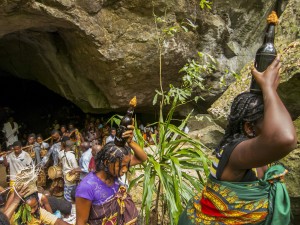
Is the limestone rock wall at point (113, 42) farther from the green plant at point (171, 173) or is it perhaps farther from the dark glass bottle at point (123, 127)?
the dark glass bottle at point (123, 127)

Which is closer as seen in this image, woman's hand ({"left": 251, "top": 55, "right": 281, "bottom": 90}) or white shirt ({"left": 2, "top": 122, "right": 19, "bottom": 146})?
woman's hand ({"left": 251, "top": 55, "right": 281, "bottom": 90})

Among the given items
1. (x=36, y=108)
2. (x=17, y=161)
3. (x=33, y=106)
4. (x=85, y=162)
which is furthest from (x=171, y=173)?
(x=33, y=106)

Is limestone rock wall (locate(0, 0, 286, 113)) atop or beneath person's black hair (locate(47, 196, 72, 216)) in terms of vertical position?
atop

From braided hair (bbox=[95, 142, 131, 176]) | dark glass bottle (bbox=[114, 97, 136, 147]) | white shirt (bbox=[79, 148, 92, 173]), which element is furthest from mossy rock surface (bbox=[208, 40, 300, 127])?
braided hair (bbox=[95, 142, 131, 176])

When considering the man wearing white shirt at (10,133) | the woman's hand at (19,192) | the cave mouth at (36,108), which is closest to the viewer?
the woman's hand at (19,192)

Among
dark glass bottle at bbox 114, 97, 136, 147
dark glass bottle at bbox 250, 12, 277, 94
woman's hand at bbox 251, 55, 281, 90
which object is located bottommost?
dark glass bottle at bbox 114, 97, 136, 147

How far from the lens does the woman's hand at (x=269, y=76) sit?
1.30m

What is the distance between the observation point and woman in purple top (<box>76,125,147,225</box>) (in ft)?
6.56

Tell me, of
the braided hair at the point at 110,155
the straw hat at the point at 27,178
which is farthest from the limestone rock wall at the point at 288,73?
the straw hat at the point at 27,178

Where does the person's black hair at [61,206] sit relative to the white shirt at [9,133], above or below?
above

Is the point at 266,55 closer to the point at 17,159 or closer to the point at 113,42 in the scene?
the point at 17,159

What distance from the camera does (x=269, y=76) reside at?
1308 millimetres

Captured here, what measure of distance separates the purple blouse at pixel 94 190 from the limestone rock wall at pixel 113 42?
16.9ft

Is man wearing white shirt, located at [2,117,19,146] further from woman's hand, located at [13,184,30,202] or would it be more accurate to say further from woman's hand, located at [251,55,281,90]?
woman's hand, located at [251,55,281,90]
